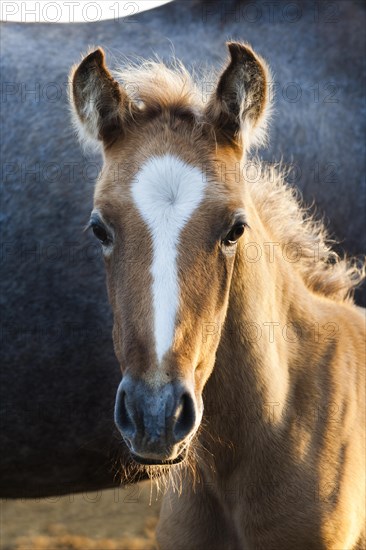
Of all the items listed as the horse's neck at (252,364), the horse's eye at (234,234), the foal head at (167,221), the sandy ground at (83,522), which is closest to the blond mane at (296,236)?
the horse's neck at (252,364)

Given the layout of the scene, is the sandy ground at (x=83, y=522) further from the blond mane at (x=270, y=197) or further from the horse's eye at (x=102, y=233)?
the horse's eye at (x=102, y=233)

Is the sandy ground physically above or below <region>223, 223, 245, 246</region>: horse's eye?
below

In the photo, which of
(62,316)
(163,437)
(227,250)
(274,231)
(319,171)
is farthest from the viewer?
(319,171)

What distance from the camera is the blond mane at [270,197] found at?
308 centimetres

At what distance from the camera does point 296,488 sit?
3.14 meters

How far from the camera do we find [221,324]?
2916 mm

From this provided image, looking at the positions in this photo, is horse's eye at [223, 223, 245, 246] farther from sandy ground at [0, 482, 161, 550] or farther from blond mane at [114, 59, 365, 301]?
sandy ground at [0, 482, 161, 550]

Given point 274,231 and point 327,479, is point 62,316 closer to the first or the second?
point 274,231

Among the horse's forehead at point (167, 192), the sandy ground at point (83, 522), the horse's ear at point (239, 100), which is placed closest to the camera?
the horse's forehead at point (167, 192)

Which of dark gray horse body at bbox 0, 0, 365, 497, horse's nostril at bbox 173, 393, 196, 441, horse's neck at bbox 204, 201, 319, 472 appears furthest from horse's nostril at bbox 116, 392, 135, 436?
dark gray horse body at bbox 0, 0, 365, 497

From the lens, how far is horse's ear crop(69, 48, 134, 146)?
3025 mm

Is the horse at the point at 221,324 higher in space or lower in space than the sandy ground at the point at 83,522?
higher

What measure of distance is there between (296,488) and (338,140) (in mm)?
2057

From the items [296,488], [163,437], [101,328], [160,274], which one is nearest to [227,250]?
[160,274]
